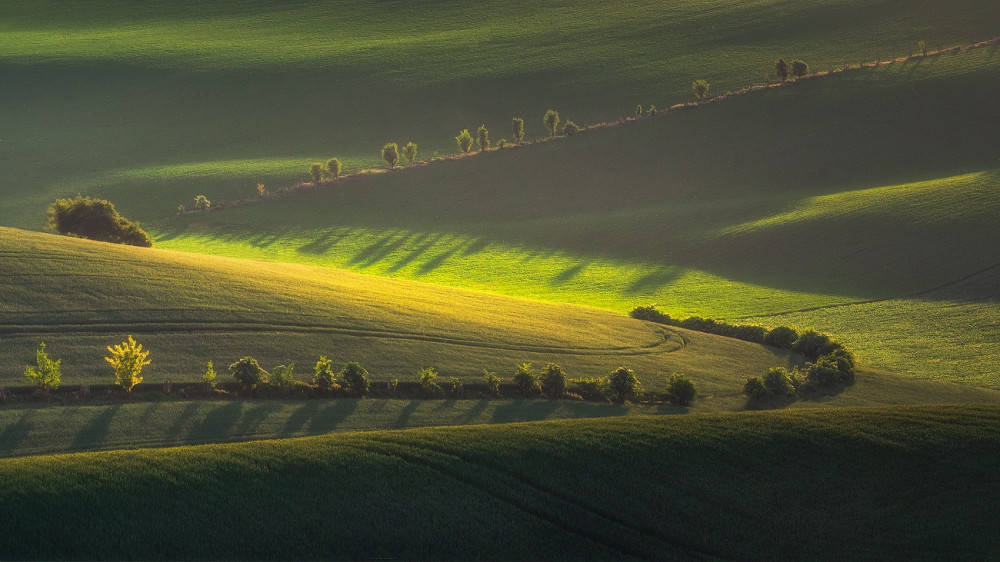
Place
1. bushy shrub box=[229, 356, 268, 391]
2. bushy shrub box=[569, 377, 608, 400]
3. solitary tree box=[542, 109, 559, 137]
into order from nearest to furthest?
bushy shrub box=[229, 356, 268, 391]
bushy shrub box=[569, 377, 608, 400]
solitary tree box=[542, 109, 559, 137]

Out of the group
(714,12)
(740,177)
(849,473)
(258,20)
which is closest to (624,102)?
(740,177)

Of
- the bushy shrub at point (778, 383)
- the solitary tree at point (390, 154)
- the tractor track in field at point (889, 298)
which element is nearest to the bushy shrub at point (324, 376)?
→ the bushy shrub at point (778, 383)

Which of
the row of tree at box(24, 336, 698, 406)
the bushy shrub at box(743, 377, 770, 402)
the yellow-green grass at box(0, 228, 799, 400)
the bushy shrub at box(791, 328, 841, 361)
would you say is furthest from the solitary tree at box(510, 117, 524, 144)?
the bushy shrub at box(743, 377, 770, 402)

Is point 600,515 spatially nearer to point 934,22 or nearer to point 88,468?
point 88,468

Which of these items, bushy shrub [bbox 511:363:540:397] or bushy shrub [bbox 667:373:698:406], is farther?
bushy shrub [bbox 667:373:698:406]

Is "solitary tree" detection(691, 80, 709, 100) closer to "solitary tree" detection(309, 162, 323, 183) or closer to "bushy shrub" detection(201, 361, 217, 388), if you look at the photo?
"solitary tree" detection(309, 162, 323, 183)

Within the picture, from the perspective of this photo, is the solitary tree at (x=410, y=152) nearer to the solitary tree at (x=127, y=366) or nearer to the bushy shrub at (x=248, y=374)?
the bushy shrub at (x=248, y=374)

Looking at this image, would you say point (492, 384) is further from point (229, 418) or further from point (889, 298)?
point (889, 298)
